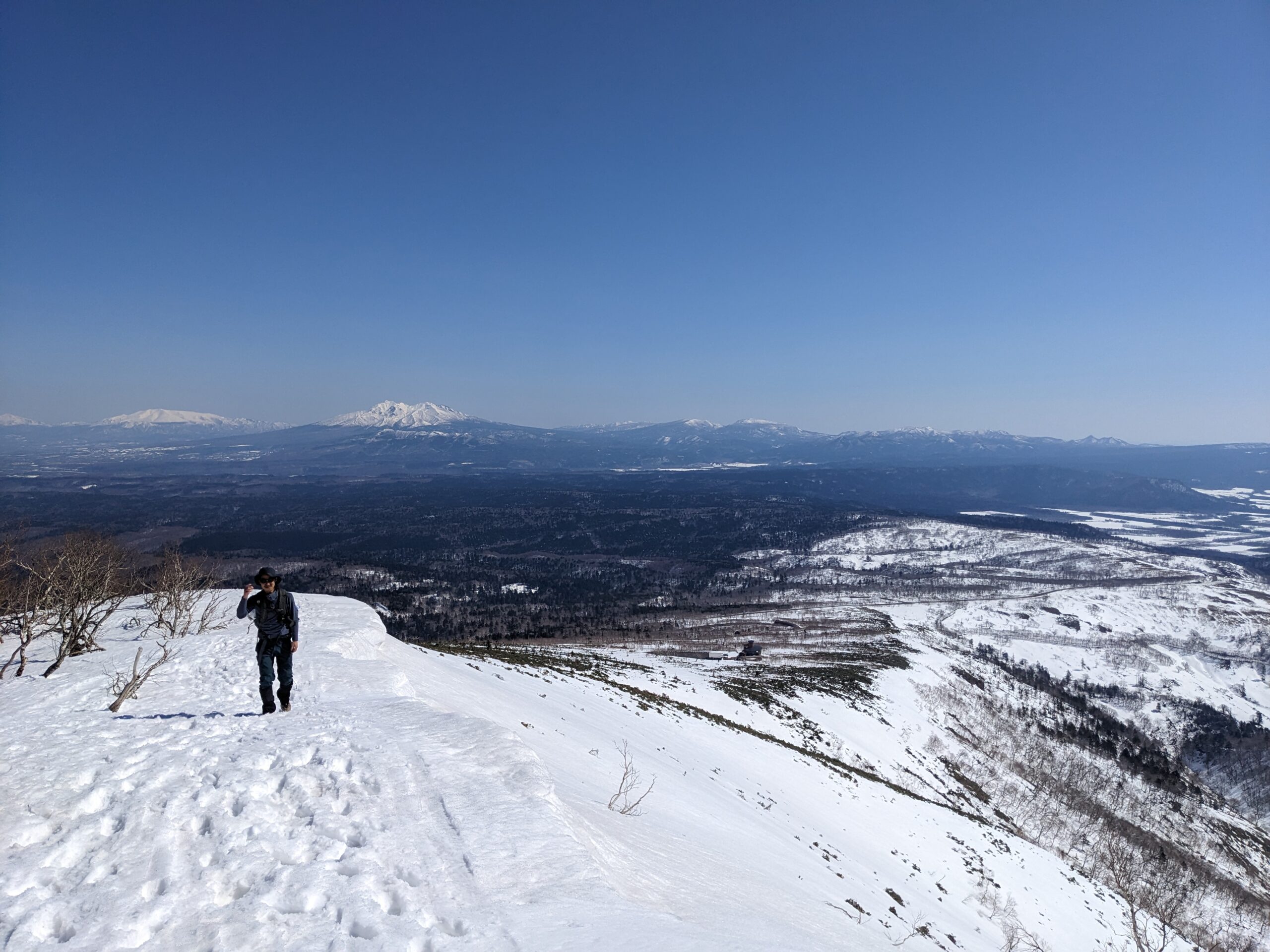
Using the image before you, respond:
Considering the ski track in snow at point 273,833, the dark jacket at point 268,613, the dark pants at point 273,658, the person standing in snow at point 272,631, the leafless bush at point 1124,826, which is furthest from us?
the leafless bush at point 1124,826

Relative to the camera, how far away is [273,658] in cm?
1099

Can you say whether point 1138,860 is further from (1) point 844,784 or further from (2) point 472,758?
(2) point 472,758

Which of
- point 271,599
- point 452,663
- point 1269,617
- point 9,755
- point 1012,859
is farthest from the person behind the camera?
point 1269,617

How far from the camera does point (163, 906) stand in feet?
17.6

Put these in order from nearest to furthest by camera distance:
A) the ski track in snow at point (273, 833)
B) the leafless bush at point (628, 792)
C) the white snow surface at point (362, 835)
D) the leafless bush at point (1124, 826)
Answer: the ski track in snow at point (273, 833) → the white snow surface at point (362, 835) → the leafless bush at point (628, 792) → the leafless bush at point (1124, 826)

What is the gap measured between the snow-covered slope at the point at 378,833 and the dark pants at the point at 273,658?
0.79 meters

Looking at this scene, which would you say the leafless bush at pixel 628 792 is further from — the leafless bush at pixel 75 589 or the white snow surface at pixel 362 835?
the leafless bush at pixel 75 589

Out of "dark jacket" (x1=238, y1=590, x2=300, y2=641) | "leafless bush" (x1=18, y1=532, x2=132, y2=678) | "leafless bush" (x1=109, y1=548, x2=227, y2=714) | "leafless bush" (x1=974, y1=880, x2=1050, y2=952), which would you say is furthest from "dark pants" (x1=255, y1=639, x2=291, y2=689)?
"leafless bush" (x1=974, y1=880, x2=1050, y2=952)

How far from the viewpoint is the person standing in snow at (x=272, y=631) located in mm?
10320

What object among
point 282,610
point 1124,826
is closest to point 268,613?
point 282,610

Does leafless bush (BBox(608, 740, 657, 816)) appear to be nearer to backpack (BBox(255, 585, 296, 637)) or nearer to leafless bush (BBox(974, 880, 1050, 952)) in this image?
backpack (BBox(255, 585, 296, 637))

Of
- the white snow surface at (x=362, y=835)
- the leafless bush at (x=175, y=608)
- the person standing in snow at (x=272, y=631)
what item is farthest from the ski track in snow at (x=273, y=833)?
the leafless bush at (x=175, y=608)

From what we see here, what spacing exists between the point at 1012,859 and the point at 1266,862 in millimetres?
→ 51448

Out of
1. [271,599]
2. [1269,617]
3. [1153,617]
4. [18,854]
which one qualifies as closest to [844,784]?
[271,599]
